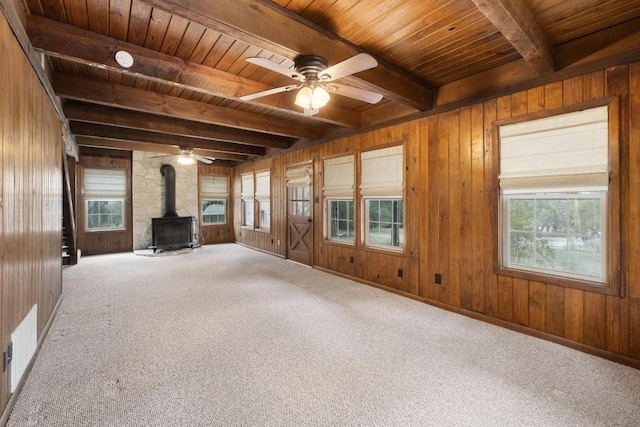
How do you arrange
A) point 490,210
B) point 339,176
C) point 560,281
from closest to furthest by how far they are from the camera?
point 560,281 → point 490,210 → point 339,176

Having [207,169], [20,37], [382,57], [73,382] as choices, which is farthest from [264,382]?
[207,169]

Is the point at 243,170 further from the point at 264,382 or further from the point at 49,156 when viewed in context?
the point at 264,382

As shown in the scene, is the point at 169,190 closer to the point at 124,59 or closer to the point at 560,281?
the point at 124,59

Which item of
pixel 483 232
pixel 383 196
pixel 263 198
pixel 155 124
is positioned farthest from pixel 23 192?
pixel 263 198

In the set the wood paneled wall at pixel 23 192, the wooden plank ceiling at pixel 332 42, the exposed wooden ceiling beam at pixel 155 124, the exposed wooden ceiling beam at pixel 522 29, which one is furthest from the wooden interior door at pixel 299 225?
the exposed wooden ceiling beam at pixel 522 29

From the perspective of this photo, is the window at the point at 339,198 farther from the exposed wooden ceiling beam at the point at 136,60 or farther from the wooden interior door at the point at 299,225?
the exposed wooden ceiling beam at the point at 136,60

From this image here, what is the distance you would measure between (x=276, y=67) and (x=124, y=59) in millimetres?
1503

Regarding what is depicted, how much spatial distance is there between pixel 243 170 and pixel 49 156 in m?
5.90

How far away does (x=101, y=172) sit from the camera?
7.53 meters

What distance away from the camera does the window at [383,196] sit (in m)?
4.27

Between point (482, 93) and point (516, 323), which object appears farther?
point (482, 93)

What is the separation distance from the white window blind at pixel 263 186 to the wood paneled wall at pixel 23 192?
461cm

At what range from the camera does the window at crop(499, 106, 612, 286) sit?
2.56 metres

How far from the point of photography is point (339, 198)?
207 inches
